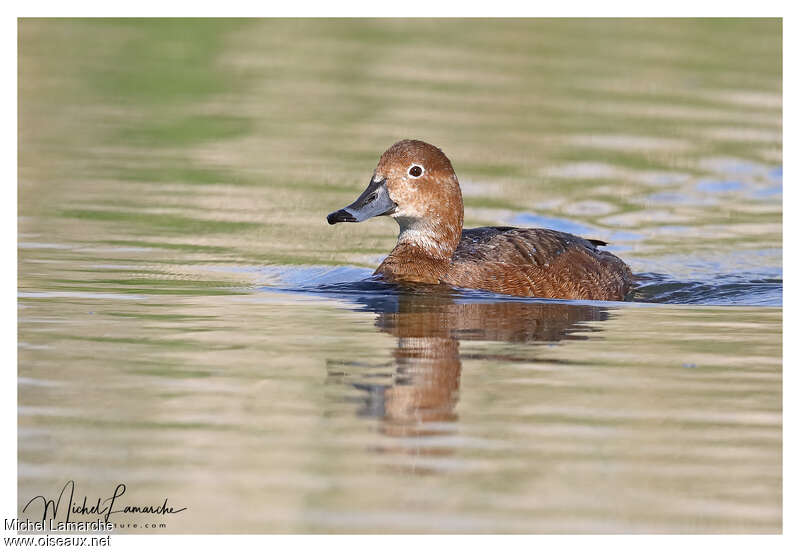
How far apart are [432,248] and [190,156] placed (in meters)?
6.17

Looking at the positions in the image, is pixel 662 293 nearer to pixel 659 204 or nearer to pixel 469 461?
pixel 659 204

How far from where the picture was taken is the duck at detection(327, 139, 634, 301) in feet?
35.5

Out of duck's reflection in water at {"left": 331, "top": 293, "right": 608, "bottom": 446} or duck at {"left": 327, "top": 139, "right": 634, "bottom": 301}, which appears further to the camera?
duck at {"left": 327, "top": 139, "right": 634, "bottom": 301}

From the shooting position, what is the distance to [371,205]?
10680 mm

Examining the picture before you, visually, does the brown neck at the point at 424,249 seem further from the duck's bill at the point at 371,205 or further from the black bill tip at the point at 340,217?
the black bill tip at the point at 340,217

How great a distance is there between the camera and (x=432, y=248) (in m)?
11.0

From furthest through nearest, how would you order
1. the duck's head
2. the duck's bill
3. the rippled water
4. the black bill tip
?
the duck's head
the duck's bill
the black bill tip
the rippled water

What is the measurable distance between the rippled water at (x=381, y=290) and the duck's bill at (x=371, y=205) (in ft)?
2.03

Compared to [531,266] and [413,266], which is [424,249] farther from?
[531,266]

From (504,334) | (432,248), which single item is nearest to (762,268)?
(432,248)

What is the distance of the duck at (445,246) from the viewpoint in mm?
10820
